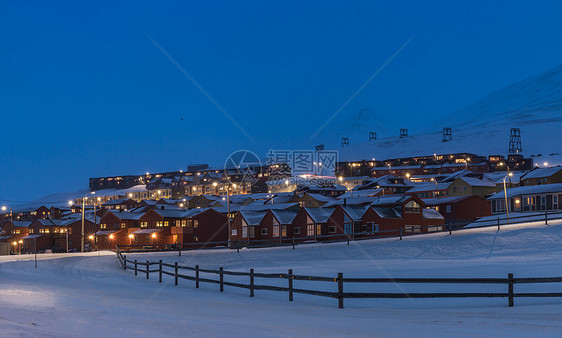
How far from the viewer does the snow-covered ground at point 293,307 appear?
11.8 meters

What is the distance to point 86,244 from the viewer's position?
10156 centimetres

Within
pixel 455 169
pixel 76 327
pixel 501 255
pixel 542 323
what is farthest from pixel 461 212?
pixel 455 169

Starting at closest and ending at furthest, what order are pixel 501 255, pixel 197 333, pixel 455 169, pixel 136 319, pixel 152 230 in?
pixel 197 333, pixel 136 319, pixel 501 255, pixel 152 230, pixel 455 169

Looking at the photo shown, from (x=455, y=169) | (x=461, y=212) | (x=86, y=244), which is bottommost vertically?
(x=86, y=244)

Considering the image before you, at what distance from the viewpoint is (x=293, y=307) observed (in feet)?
54.1

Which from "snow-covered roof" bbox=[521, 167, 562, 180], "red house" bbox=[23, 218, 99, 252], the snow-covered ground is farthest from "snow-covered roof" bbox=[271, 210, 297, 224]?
"red house" bbox=[23, 218, 99, 252]

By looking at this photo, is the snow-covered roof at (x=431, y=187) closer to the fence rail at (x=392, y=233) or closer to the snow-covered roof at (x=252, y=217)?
the fence rail at (x=392, y=233)

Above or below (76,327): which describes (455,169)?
above

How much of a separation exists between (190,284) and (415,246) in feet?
64.9

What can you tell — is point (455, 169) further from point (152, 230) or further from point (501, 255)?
point (501, 255)

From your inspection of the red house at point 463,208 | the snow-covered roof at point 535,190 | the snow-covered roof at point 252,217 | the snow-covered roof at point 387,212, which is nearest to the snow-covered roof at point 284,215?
the snow-covered roof at point 252,217

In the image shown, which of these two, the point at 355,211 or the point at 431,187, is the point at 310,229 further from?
the point at 431,187

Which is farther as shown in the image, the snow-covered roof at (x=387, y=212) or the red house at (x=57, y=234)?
the red house at (x=57, y=234)

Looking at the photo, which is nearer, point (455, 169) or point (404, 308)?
point (404, 308)
